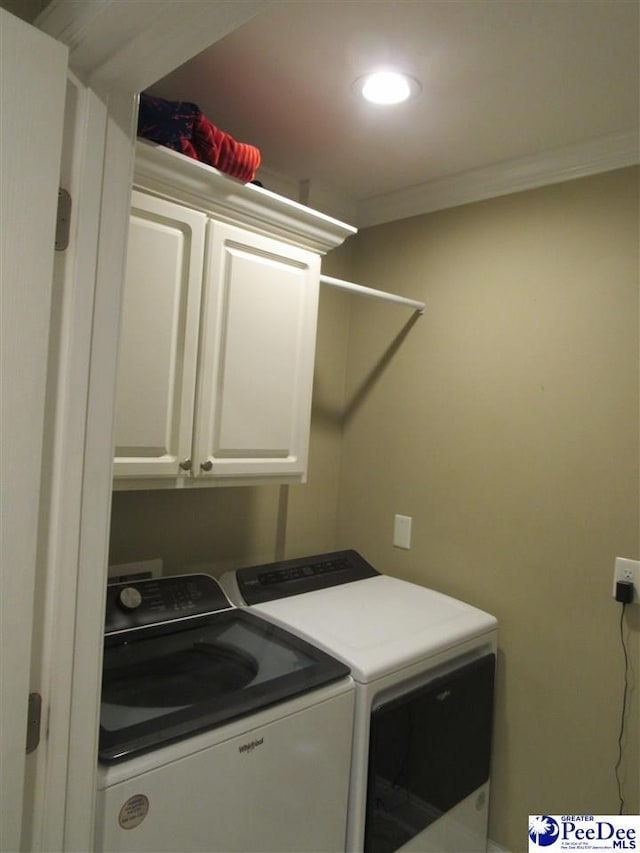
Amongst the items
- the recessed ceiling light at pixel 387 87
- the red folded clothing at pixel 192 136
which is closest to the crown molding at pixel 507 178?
the recessed ceiling light at pixel 387 87

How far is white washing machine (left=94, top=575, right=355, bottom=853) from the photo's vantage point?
A: 107 centimetres

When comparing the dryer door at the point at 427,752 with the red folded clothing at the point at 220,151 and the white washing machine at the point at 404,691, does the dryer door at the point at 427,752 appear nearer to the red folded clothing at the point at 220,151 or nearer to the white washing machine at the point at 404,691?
the white washing machine at the point at 404,691

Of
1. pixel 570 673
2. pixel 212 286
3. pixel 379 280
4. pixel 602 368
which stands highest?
pixel 379 280

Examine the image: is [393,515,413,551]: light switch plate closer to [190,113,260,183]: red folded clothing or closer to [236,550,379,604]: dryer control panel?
[236,550,379,604]: dryer control panel

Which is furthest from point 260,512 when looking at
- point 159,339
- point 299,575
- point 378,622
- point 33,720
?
point 33,720

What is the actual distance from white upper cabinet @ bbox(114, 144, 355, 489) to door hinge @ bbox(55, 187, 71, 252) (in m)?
0.54

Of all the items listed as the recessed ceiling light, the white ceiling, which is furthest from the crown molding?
the recessed ceiling light

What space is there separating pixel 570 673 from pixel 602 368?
3.25ft

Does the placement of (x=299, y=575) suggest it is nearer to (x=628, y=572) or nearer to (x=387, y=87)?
(x=628, y=572)

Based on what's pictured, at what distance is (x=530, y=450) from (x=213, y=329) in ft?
3.75

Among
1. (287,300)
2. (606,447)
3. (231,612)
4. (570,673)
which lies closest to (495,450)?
(606,447)

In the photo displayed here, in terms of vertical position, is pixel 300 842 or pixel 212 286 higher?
pixel 212 286

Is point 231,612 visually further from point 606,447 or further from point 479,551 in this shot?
point 606,447

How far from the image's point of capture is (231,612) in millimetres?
1771
